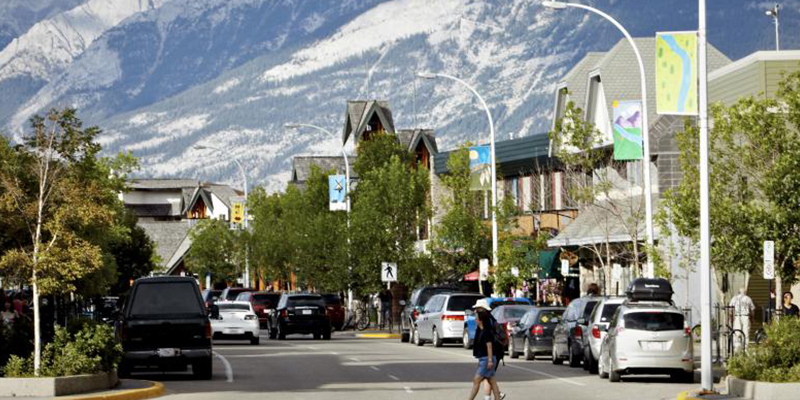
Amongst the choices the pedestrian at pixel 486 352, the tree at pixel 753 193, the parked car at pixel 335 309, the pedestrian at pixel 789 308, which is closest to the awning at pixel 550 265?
the parked car at pixel 335 309

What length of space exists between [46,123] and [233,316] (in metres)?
24.0

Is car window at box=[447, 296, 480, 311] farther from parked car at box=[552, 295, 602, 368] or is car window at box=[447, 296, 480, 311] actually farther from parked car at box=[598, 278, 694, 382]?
parked car at box=[598, 278, 694, 382]

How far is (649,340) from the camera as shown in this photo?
32.2 metres

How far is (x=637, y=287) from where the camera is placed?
3559 cm

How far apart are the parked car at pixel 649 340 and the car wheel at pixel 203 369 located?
806 cm

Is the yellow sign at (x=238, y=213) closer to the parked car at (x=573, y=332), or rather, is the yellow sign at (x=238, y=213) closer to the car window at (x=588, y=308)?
the parked car at (x=573, y=332)

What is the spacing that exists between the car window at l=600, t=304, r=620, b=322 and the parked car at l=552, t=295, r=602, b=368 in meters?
1.13

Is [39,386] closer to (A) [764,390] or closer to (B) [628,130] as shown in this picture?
(A) [764,390]

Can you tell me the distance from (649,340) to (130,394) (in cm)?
1026

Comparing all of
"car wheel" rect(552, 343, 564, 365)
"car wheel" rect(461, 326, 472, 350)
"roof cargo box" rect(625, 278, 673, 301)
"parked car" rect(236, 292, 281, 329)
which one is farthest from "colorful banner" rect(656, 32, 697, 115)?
"parked car" rect(236, 292, 281, 329)

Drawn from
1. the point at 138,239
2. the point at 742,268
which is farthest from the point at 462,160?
the point at 742,268

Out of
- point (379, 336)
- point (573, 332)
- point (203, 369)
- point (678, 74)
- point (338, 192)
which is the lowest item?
point (379, 336)

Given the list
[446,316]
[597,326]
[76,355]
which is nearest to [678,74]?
[597,326]

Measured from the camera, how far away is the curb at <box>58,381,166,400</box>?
1058 inches
